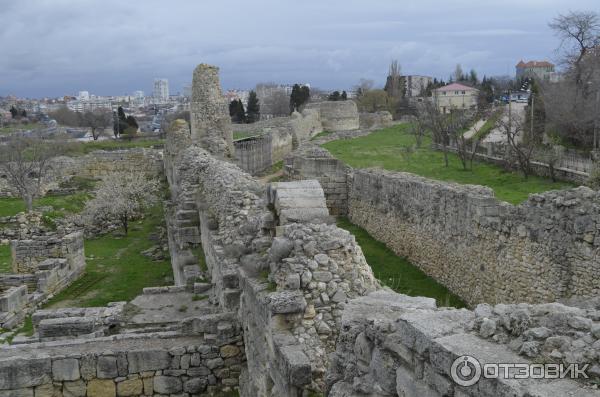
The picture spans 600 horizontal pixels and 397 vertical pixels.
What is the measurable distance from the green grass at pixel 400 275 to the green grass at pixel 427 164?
3045 millimetres

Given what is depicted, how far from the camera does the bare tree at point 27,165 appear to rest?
90.4ft

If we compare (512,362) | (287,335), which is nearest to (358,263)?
(287,335)

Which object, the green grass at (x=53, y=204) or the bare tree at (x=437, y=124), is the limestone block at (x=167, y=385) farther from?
the bare tree at (x=437, y=124)

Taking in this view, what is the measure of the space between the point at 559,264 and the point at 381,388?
639 cm

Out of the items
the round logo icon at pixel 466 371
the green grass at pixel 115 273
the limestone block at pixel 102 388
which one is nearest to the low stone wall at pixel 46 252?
the green grass at pixel 115 273

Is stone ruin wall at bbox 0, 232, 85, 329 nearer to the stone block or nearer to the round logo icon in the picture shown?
the stone block

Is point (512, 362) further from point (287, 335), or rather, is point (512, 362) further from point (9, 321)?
point (9, 321)

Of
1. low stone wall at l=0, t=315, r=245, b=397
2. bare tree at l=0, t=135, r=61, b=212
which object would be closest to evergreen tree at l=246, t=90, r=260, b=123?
bare tree at l=0, t=135, r=61, b=212

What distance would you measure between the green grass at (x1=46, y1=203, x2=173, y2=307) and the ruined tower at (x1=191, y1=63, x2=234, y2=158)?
3.97m

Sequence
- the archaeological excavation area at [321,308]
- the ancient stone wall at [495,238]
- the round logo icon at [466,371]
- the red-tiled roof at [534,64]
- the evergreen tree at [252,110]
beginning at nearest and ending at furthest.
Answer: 1. the round logo icon at [466,371]
2. the archaeological excavation area at [321,308]
3. the ancient stone wall at [495,238]
4. the evergreen tree at [252,110]
5. the red-tiled roof at [534,64]

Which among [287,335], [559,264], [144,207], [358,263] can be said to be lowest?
[144,207]

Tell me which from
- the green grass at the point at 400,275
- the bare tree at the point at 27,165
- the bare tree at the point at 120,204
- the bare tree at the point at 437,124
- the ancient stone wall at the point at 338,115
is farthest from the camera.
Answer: the ancient stone wall at the point at 338,115

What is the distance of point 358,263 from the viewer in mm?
5383

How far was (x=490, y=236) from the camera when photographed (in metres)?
10.7
